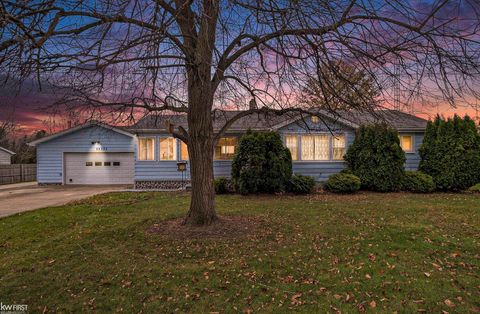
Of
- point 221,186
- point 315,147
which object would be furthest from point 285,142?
point 221,186

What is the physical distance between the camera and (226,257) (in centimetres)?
452

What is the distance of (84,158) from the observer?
1698 cm

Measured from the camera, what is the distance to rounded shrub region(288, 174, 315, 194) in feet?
37.1

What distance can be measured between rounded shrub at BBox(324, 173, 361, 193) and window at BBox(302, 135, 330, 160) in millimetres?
1965

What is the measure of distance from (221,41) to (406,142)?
12.6 m

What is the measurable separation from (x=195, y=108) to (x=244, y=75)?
1264 mm

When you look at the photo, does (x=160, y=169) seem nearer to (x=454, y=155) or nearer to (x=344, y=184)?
(x=344, y=184)

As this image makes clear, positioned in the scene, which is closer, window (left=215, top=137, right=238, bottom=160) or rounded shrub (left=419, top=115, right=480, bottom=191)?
rounded shrub (left=419, top=115, right=480, bottom=191)

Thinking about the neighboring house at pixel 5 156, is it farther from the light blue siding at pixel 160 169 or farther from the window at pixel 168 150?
the window at pixel 168 150

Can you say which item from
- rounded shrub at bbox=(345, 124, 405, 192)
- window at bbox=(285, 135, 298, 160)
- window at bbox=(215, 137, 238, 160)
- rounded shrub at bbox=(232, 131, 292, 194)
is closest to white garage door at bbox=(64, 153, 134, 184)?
window at bbox=(215, 137, 238, 160)

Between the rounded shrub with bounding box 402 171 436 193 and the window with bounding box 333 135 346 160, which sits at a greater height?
the window with bounding box 333 135 346 160

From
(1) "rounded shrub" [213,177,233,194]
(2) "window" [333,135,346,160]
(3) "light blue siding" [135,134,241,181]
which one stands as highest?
(2) "window" [333,135,346,160]

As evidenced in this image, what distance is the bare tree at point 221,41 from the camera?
326 centimetres

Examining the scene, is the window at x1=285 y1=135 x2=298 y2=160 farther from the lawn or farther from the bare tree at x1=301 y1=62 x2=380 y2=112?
the bare tree at x1=301 y1=62 x2=380 y2=112
